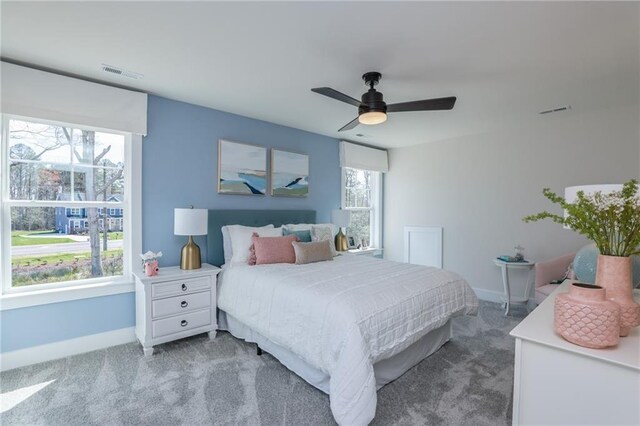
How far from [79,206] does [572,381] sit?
374 centimetres

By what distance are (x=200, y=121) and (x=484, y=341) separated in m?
3.87

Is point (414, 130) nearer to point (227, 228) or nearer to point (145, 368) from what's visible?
point (227, 228)

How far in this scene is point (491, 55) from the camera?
231cm

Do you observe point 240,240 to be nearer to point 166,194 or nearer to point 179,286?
point 179,286

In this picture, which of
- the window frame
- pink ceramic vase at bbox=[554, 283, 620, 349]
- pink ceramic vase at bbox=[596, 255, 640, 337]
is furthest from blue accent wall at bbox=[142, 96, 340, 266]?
pink ceramic vase at bbox=[596, 255, 640, 337]

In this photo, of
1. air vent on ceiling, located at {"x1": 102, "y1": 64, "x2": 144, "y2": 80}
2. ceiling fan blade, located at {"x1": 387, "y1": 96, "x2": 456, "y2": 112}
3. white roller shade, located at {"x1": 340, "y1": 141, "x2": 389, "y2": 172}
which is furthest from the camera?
white roller shade, located at {"x1": 340, "y1": 141, "x2": 389, "y2": 172}

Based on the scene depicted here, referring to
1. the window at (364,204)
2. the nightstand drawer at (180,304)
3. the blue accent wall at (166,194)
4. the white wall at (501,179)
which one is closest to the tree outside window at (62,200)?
the blue accent wall at (166,194)

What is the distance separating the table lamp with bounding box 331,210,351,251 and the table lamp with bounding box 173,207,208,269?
2.07m

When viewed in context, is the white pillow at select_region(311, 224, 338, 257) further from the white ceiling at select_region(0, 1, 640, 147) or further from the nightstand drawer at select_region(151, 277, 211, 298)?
the white ceiling at select_region(0, 1, 640, 147)

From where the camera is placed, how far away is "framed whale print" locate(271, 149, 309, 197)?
13.7ft

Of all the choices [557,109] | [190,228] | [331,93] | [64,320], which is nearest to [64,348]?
[64,320]

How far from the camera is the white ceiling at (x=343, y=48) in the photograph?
183 centimetres

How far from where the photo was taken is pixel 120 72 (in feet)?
8.70

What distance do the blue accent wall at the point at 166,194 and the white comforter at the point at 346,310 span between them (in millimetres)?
914
